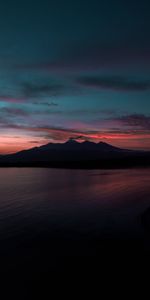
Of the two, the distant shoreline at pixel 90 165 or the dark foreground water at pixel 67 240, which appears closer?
the dark foreground water at pixel 67 240

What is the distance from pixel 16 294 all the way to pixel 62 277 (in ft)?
7.00

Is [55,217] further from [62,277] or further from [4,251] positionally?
[62,277]

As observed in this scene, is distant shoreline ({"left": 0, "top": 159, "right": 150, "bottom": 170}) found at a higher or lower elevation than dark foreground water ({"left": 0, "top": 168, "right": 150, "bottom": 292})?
higher

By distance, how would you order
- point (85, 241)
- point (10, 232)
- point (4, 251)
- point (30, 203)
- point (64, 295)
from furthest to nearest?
point (30, 203), point (10, 232), point (85, 241), point (4, 251), point (64, 295)

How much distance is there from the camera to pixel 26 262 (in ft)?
40.2

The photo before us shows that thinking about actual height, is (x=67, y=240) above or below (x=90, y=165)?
below

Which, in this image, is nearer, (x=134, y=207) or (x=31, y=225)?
(x=31, y=225)

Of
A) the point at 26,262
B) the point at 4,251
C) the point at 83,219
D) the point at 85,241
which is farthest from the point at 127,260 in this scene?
the point at 83,219

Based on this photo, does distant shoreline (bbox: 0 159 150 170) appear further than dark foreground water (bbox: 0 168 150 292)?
Yes

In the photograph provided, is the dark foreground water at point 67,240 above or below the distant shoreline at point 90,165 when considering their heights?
below

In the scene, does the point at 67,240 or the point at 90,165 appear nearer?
the point at 67,240

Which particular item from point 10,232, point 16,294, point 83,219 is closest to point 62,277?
point 16,294

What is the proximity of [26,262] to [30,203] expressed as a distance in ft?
53.6

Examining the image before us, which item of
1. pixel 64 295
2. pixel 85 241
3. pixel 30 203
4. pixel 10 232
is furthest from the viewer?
pixel 30 203
